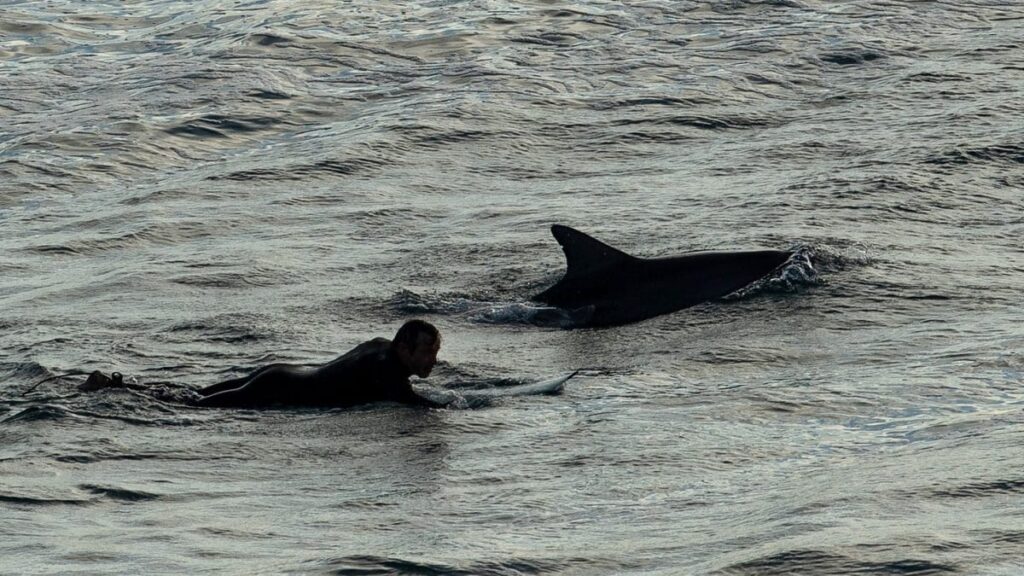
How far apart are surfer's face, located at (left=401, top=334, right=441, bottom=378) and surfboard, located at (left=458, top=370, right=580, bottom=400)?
1.59ft

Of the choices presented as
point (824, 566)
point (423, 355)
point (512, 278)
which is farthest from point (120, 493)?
point (512, 278)

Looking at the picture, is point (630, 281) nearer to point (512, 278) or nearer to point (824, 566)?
point (512, 278)

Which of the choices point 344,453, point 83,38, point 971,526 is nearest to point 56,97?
point 83,38

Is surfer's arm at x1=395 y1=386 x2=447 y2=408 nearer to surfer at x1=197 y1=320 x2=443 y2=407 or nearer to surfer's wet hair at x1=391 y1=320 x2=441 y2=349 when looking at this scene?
surfer at x1=197 y1=320 x2=443 y2=407

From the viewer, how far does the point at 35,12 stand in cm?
3177

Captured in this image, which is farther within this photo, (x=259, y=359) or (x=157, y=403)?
(x=259, y=359)

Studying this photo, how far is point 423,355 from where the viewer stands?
11.8 m

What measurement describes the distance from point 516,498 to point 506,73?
18.1m

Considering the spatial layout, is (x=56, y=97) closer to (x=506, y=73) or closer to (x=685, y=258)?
(x=506, y=73)

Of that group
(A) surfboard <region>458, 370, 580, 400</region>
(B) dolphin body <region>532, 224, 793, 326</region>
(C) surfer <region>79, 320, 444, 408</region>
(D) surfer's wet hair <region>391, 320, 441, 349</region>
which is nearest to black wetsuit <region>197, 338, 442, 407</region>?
(C) surfer <region>79, 320, 444, 408</region>

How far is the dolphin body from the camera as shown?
47.9 feet

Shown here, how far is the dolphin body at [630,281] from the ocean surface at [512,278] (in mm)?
213

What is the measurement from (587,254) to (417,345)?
342cm

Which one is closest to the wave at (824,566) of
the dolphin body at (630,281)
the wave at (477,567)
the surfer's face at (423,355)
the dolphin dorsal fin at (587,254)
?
the wave at (477,567)
